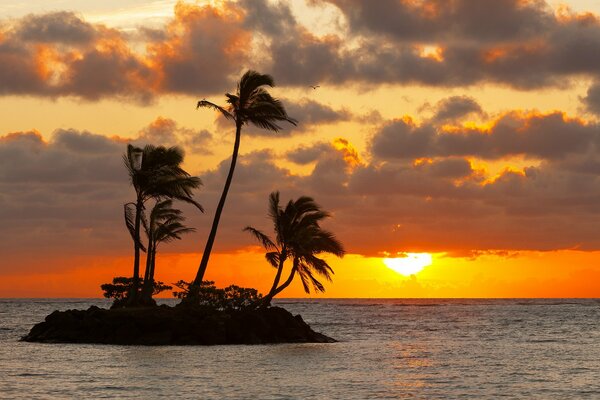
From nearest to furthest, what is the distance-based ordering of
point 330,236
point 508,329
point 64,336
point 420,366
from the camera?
point 420,366
point 64,336
point 330,236
point 508,329

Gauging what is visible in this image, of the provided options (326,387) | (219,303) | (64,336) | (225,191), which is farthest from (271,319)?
(326,387)

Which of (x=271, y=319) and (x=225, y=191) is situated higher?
(x=225, y=191)

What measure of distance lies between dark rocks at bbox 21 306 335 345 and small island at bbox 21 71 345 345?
0.06m

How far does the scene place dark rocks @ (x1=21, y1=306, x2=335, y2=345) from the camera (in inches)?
2282

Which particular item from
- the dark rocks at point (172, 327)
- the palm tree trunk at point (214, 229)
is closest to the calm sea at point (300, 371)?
the dark rocks at point (172, 327)

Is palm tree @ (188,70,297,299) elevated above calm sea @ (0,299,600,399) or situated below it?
above

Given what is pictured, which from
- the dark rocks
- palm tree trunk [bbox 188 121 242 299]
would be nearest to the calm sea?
the dark rocks

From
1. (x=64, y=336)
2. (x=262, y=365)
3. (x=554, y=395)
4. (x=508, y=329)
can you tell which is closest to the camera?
(x=554, y=395)

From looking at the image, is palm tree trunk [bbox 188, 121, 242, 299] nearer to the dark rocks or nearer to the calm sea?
the dark rocks

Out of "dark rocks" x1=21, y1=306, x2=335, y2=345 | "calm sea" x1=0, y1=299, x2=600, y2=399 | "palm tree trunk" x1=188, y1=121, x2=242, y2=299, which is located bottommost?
"calm sea" x1=0, y1=299, x2=600, y2=399

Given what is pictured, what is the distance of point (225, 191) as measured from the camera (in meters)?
62.4

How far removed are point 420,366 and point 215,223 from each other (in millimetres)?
17607

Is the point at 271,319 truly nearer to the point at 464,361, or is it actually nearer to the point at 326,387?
the point at 464,361

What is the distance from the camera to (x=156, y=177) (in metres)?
62.3
